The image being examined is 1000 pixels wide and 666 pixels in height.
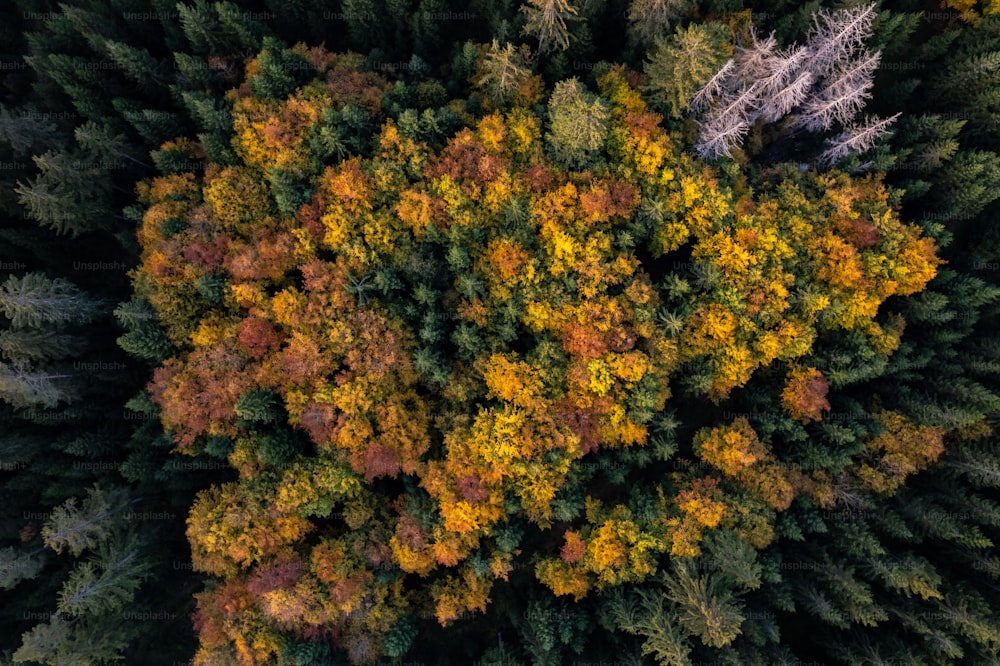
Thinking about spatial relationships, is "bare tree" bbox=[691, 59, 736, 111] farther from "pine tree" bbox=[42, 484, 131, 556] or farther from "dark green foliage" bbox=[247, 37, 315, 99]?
"pine tree" bbox=[42, 484, 131, 556]

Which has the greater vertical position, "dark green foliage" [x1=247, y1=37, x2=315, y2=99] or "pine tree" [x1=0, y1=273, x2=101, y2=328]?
"dark green foliage" [x1=247, y1=37, x2=315, y2=99]

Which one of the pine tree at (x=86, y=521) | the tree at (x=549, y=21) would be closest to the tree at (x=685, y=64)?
the tree at (x=549, y=21)

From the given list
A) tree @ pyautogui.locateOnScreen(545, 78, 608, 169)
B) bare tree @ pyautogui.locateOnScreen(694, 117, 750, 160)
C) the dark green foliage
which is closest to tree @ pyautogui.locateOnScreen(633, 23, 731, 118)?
bare tree @ pyautogui.locateOnScreen(694, 117, 750, 160)

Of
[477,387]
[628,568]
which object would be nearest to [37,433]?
[477,387]

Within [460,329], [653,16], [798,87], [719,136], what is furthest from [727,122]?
[460,329]

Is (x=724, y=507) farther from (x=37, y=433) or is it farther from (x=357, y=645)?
(x=37, y=433)

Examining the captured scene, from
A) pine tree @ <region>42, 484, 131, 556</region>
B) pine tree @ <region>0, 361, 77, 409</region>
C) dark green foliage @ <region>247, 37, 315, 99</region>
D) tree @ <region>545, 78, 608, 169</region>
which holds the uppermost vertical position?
dark green foliage @ <region>247, 37, 315, 99</region>

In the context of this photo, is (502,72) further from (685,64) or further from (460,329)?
(460,329)
